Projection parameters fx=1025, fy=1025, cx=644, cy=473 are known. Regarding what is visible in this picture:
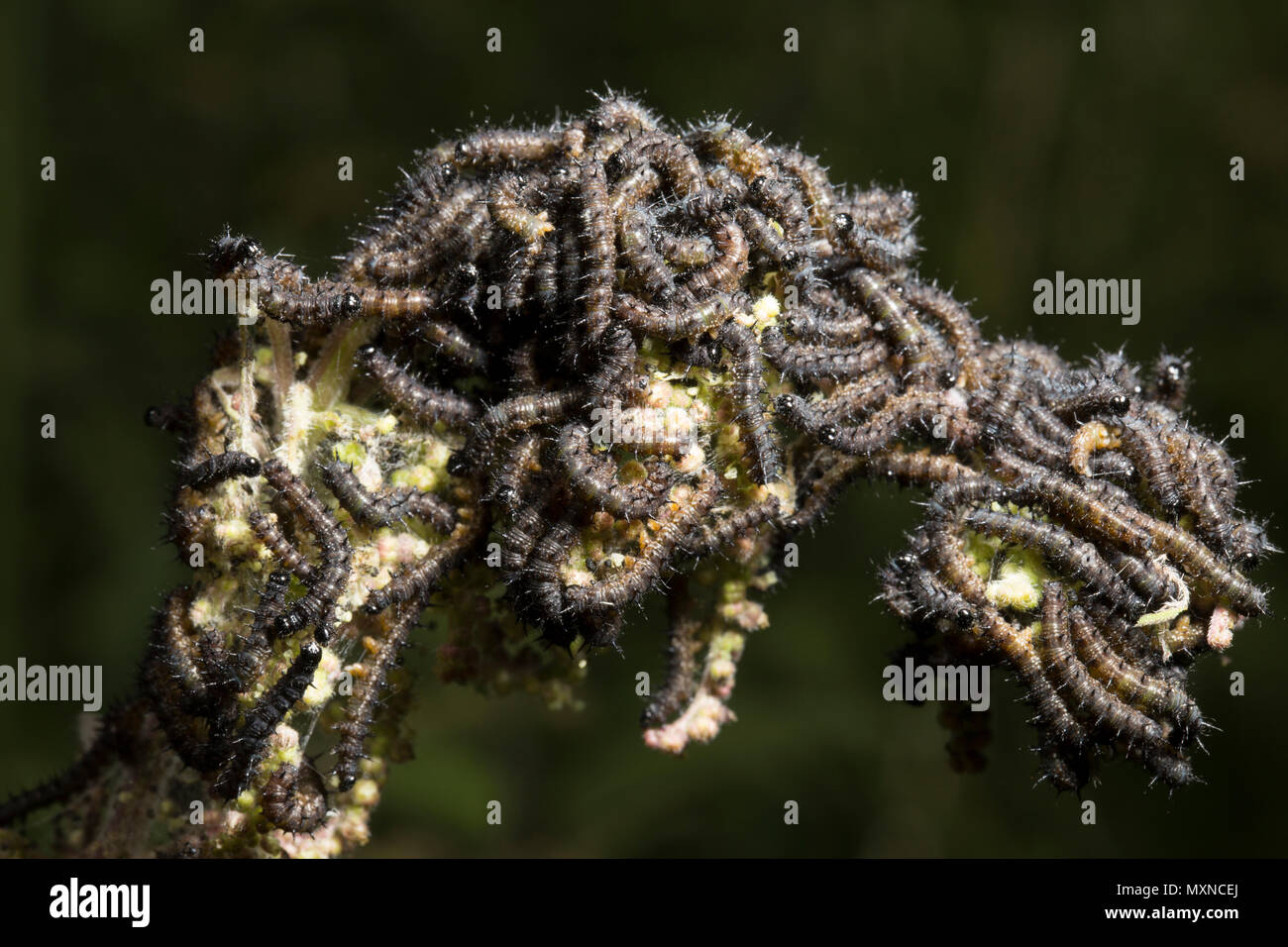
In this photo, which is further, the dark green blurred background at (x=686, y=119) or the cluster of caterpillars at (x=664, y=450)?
the dark green blurred background at (x=686, y=119)

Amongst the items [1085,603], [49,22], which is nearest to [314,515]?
[1085,603]

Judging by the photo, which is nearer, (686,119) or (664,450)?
(664,450)

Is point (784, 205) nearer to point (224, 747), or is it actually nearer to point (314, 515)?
point (314, 515)

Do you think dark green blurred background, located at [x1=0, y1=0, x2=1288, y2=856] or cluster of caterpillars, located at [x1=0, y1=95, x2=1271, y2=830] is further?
dark green blurred background, located at [x1=0, y1=0, x2=1288, y2=856]

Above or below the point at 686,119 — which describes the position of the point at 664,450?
below
